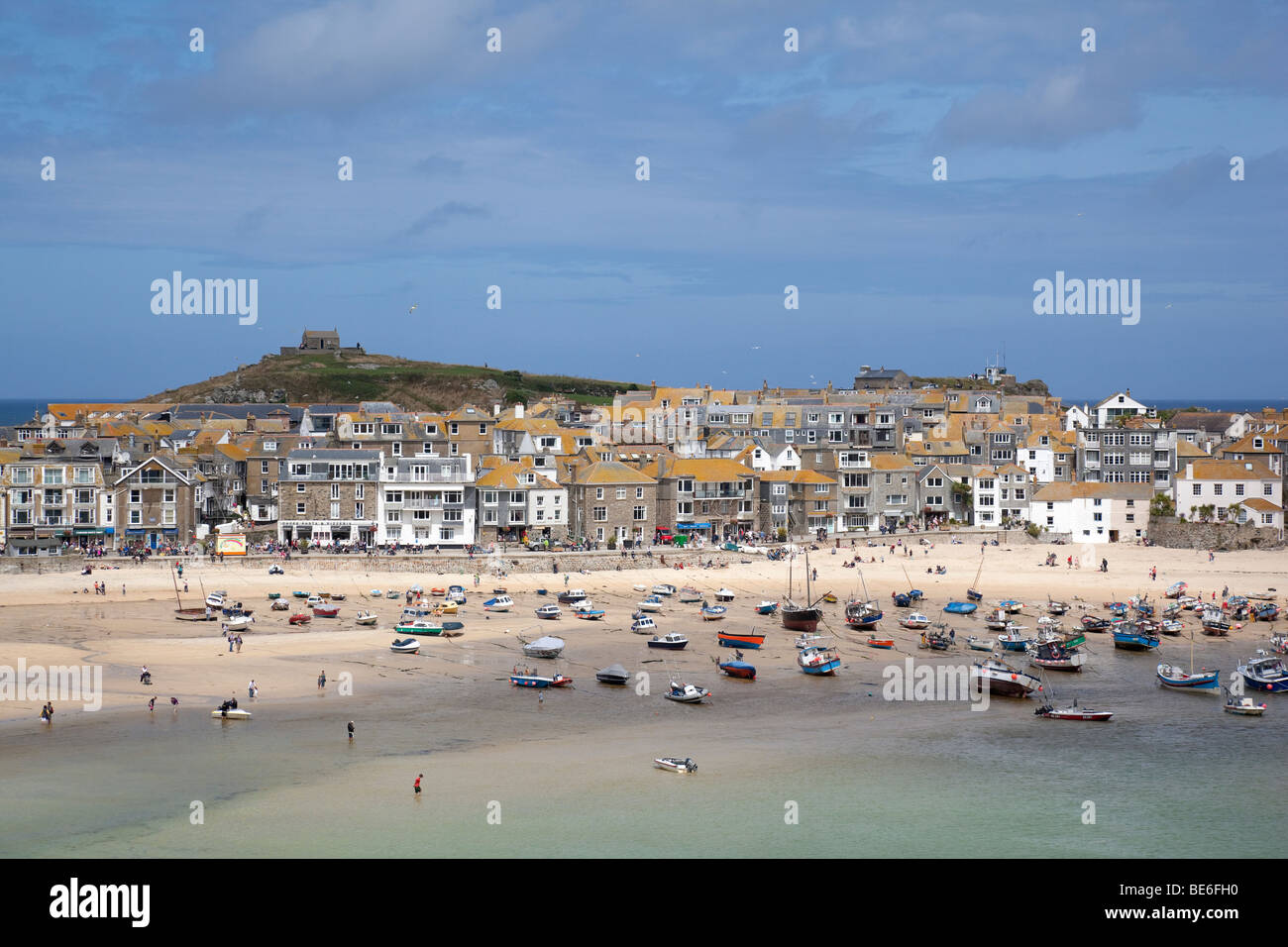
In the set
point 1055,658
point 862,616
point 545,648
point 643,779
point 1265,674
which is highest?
point 862,616

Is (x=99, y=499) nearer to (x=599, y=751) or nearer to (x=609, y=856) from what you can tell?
(x=599, y=751)

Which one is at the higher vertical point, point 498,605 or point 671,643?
point 498,605

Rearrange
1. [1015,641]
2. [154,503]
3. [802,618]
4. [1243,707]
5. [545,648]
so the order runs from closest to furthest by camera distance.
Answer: [1243,707] → [545,648] → [1015,641] → [802,618] → [154,503]

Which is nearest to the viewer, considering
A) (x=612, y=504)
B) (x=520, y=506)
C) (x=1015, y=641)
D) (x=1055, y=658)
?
(x=1055, y=658)

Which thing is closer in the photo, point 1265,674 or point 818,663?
point 1265,674

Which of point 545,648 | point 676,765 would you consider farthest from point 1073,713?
point 545,648

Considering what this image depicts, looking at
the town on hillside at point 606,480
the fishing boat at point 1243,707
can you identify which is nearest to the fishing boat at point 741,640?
the fishing boat at point 1243,707

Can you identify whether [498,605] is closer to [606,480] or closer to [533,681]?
[533,681]

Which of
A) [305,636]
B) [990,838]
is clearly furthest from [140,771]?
[990,838]
